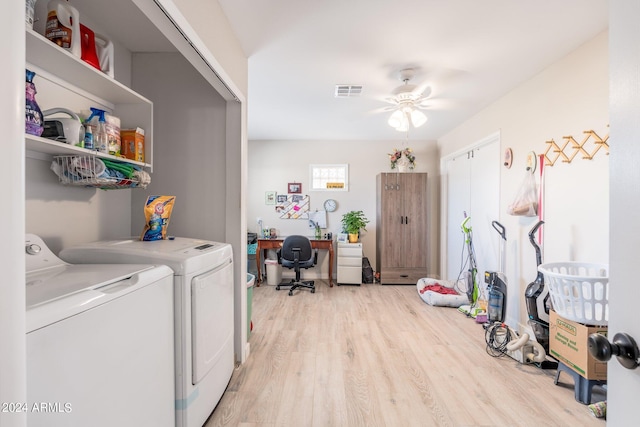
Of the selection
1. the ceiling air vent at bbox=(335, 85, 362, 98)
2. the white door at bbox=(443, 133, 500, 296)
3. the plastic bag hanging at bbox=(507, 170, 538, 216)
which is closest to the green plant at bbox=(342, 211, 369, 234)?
the white door at bbox=(443, 133, 500, 296)

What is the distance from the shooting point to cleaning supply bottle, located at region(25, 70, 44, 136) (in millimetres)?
1048

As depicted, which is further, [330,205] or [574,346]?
[330,205]

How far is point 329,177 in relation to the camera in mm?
5188

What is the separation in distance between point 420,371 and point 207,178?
2132 millimetres

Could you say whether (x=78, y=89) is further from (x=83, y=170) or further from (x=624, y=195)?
(x=624, y=195)

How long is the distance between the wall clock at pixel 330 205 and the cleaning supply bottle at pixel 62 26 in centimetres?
408

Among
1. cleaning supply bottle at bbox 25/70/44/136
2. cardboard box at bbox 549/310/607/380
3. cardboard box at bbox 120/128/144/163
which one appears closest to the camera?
cleaning supply bottle at bbox 25/70/44/136

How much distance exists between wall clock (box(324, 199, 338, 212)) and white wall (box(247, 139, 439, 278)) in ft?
0.23

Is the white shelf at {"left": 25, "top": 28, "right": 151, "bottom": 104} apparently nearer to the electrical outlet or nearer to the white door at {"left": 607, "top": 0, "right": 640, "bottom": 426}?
the white door at {"left": 607, "top": 0, "right": 640, "bottom": 426}

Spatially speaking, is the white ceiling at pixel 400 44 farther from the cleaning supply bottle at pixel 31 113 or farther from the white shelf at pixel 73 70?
the cleaning supply bottle at pixel 31 113

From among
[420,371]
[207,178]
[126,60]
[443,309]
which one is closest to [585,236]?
[420,371]

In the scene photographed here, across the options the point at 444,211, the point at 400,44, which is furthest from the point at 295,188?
the point at 400,44

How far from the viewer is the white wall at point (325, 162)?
516 cm

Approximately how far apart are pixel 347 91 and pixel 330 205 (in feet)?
7.85
